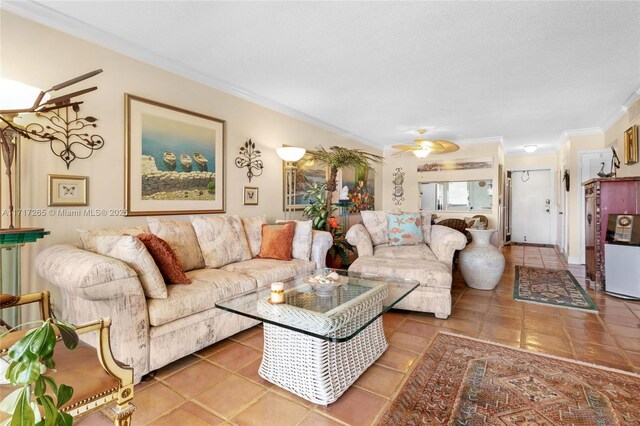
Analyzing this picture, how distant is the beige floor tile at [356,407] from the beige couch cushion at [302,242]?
172 centimetres

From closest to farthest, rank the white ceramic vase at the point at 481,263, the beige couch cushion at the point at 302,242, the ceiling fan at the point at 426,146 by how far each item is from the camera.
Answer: the beige couch cushion at the point at 302,242 → the white ceramic vase at the point at 481,263 → the ceiling fan at the point at 426,146

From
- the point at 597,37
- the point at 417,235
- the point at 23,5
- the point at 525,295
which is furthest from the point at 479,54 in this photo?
the point at 23,5

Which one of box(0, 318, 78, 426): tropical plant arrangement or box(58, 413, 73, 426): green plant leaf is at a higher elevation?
box(0, 318, 78, 426): tropical plant arrangement

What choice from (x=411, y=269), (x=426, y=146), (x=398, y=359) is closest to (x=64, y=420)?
(x=398, y=359)

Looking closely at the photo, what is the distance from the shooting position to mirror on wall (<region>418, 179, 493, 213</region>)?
6348 millimetres

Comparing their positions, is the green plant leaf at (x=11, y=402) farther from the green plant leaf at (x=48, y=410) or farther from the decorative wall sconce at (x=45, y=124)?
the decorative wall sconce at (x=45, y=124)

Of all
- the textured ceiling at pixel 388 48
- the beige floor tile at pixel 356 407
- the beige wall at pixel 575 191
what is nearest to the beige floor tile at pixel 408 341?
the beige floor tile at pixel 356 407

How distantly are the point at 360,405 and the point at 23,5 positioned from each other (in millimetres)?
3293

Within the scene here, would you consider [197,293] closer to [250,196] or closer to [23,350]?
[23,350]

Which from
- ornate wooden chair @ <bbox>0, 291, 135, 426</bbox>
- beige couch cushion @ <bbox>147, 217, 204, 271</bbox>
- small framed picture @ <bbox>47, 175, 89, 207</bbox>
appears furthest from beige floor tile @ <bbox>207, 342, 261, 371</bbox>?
small framed picture @ <bbox>47, 175, 89, 207</bbox>

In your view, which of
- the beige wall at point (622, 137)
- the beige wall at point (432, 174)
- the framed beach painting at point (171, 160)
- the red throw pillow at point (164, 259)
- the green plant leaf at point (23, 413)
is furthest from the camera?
the beige wall at point (432, 174)

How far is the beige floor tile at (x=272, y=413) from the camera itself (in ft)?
5.15

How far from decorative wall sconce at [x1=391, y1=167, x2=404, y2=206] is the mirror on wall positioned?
1.36 ft

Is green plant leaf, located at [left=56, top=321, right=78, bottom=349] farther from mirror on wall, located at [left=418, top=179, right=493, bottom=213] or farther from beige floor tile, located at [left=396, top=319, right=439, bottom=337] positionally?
mirror on wall, located at [left=418, top=179, right=493, bottom=213]
